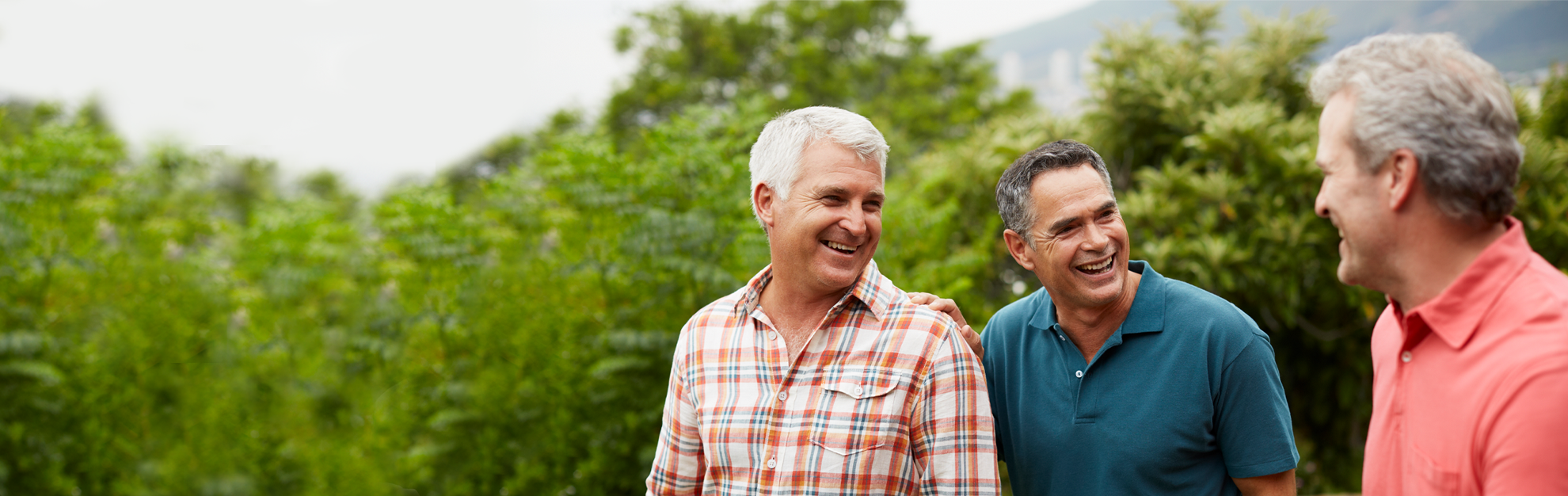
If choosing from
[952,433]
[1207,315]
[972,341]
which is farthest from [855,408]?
[1207,315]

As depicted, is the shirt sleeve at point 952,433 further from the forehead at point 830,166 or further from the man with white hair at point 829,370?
the forehead at point 830,166

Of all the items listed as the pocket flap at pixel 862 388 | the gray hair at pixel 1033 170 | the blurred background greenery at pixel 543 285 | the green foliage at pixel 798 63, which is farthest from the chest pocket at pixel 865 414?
the green foliage at pixel 798 63

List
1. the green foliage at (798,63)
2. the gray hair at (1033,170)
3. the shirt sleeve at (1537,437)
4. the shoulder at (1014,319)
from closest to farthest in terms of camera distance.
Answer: the shirt sleeve at (1537,437)
the gray hair at (1033,170)
the shoulder at (1014,319)
the green foliage at (798,63)

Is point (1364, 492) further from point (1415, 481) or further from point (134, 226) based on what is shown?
point (134, 226)

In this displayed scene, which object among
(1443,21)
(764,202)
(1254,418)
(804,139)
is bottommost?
(1254,418)

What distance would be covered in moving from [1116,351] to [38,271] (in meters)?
6.13

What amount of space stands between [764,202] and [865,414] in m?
0.60

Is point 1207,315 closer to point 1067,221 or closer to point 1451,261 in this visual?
point 1067,221

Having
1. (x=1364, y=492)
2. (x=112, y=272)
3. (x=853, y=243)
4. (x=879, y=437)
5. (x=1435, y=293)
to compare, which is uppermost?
(x=112, y=272)

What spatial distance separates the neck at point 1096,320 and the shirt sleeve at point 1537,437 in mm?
914

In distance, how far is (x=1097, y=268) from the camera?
210 cm

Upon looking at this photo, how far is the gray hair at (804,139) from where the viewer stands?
1979 millimetres

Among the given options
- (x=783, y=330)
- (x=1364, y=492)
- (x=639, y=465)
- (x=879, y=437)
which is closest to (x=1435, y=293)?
(x=1364, y=492)

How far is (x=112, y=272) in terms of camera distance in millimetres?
5324
